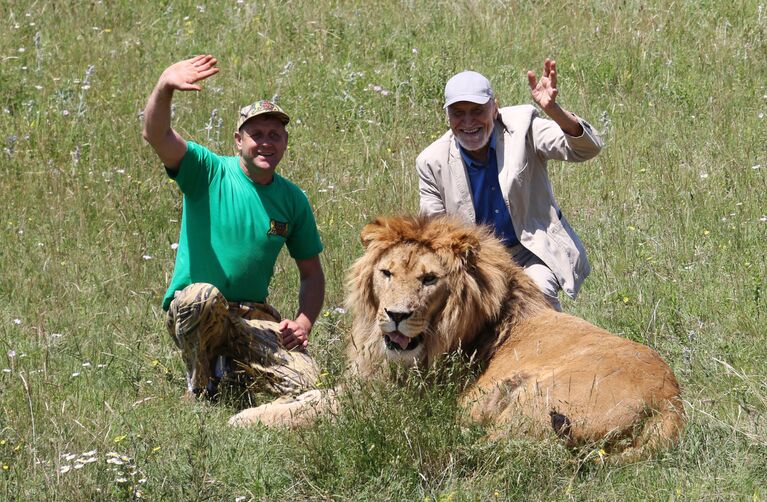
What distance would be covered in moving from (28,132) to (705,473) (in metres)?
6.95

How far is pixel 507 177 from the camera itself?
6656 mm

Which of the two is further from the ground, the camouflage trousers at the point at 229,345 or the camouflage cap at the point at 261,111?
the camouflage cap at the point at 261,111

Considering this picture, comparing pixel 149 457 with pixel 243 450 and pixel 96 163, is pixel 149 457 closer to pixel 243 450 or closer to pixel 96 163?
pixel 243 450

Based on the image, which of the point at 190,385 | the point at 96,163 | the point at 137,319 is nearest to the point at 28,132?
the point at 96,163

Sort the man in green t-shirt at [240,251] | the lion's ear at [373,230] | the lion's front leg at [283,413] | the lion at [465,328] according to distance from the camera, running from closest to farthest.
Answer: the lion at [465,328], the lion's front leg at [283,413], the lion's ear at [373,230], the man in green t-shirt at [240,251]

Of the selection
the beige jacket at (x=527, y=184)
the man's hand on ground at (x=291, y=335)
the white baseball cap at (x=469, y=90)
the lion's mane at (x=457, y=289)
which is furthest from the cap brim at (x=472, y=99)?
the man's hand on ground at (x=291, y=335)

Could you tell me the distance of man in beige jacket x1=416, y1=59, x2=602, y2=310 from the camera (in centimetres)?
661

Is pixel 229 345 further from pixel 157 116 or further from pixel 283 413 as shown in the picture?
pixel 157 116

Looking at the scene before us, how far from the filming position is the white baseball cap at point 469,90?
648cm

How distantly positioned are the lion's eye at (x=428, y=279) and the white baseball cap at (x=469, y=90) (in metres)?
1.04

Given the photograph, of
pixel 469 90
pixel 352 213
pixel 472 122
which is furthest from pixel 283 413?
pixel 352 213

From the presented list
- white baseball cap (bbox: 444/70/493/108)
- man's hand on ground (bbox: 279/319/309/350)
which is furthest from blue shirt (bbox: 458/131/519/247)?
man's hand on ground (bbox: 279/319/309/350)

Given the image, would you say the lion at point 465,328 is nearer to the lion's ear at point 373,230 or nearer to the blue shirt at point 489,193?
the lion's ear at point 373,230

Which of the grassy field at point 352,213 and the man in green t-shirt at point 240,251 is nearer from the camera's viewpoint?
the grassy field at point 352,213
